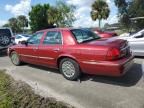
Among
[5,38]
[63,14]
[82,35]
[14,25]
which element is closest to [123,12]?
[63,14]

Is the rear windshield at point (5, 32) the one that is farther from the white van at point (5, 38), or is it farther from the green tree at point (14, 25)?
the green tree at point (14, 25)

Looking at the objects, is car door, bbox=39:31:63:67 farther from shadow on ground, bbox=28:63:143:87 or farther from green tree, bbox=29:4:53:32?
green tree, bbox=29:4:53:32

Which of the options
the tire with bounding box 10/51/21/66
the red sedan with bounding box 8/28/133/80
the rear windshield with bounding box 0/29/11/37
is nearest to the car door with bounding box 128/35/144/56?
the red sedan with bounding box 8/28/133/80

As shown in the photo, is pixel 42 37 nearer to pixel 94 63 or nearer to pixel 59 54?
pixel 59 54

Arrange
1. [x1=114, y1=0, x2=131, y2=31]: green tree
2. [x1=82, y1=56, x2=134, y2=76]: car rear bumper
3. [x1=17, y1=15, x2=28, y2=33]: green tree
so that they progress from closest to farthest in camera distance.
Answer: [x1=82, y1=56, x2=134, y2=76]: car rear bumper, [x1=114, y1=0, x2=131, y2=31]: green tree, [x1=17, y1=15, x2=28, y2=33]: green tree

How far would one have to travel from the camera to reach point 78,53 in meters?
5.90

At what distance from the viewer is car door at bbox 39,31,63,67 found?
6.52 m

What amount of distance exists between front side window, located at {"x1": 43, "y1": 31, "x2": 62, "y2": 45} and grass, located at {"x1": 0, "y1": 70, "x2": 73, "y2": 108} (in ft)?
5.10

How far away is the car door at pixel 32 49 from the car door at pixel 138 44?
388 cm

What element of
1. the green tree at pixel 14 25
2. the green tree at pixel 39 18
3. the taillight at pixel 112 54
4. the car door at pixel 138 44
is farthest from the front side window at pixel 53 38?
the green tree at pixel 14 25

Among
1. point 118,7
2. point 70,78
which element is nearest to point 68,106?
point 70,78

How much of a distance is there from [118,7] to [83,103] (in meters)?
36.8

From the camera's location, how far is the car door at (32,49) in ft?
24.2

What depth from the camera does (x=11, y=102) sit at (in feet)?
16.7
